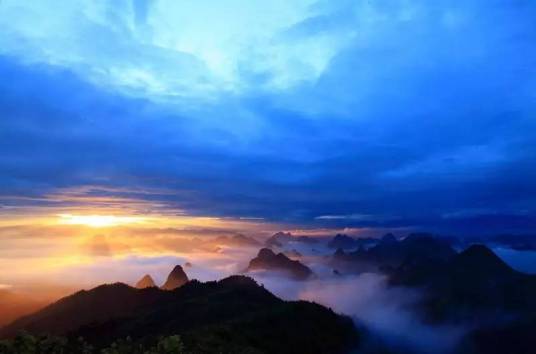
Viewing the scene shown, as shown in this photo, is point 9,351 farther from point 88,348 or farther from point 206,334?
point 206,334

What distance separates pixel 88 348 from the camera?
3194 cm

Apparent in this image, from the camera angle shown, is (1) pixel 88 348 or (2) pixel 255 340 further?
(2) pixel 255 340

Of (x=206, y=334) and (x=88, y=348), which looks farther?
(x=206, y=334)

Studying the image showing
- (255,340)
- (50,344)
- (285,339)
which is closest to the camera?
(50,344)

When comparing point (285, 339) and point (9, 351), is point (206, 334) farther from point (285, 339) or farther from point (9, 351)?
point (9, 351)

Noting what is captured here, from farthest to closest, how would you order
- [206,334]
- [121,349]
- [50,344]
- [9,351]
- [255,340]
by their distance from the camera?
1. [255,340]
2. [206,334]
3. [121,349]
4. [50,344]
5. [9,351]

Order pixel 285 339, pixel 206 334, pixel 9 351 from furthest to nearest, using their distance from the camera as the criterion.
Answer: pixel 285 339 < pixel 206 334 < pixel 9 351

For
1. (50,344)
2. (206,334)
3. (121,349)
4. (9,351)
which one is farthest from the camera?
(206,334)

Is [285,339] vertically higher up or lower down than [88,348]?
lower down

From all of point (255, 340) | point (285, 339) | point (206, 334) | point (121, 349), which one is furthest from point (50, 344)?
point (285, 339)

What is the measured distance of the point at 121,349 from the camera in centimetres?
3644

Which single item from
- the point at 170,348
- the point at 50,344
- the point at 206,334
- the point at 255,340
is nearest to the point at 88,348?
the point at 50,344

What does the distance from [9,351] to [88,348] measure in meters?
5.42

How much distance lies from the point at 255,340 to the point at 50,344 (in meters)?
156
